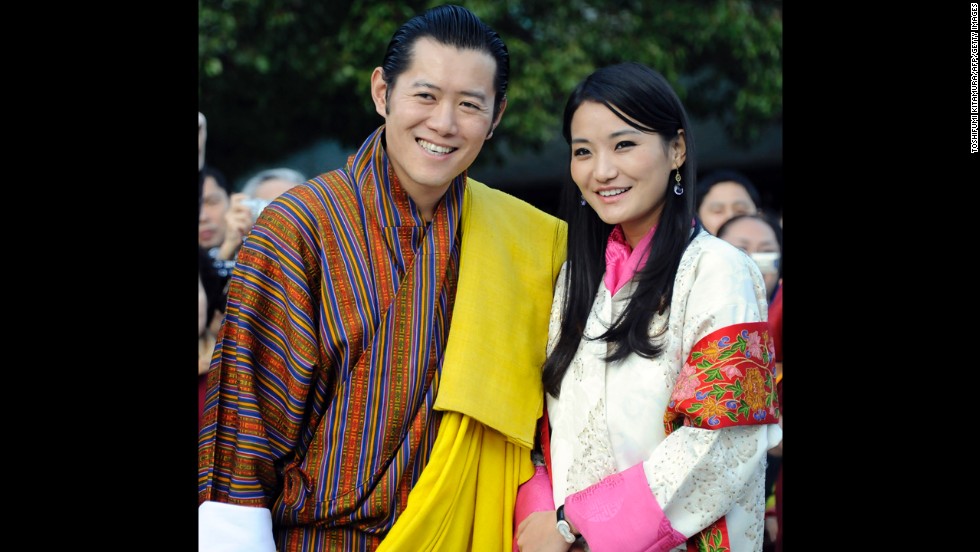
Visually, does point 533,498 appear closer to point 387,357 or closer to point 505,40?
point 387,357

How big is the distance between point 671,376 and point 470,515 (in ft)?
2.11

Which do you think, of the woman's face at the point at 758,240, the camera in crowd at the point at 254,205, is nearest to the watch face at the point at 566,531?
the woman's face at the point at 758,240

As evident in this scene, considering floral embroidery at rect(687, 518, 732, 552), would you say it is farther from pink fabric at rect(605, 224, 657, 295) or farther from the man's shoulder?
the man's shoulder

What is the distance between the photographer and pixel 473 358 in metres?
2.54

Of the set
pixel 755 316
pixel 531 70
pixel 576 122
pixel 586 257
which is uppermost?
pixel 531 70

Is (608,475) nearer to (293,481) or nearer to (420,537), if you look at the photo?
(420,537)

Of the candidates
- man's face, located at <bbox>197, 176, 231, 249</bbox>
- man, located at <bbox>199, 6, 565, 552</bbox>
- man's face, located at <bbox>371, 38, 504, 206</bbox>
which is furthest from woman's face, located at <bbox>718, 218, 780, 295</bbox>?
man's face, located at <bbox>197, 176, 231, 249</bbox>

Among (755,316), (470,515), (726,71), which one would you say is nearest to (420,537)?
(470,515)

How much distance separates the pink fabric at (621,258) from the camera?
265 cm

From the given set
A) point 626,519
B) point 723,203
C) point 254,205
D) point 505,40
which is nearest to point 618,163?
point 626,519

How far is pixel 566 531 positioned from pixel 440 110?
113 centimetres

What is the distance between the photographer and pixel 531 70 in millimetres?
8188

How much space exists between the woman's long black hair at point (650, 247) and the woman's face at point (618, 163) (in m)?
0.02

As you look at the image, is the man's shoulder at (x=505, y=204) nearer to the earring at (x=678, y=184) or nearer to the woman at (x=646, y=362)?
the woman at (x=646, y=362)
